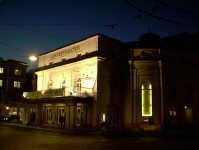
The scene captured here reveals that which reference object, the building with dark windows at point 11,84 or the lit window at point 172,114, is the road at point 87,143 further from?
the building with dark windows at point 11,84

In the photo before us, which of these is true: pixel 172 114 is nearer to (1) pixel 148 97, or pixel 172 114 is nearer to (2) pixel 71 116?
(1) pixel 148 97

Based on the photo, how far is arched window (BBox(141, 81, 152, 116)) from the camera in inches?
1022

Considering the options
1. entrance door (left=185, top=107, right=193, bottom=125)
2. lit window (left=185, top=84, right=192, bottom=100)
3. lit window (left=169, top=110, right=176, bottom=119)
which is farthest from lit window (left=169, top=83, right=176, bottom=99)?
entrance door (left=185, top=107, right=193, bottom=125)

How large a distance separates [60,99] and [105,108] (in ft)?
17.3

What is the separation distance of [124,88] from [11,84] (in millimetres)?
36863

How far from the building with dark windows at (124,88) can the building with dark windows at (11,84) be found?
92.5 ft

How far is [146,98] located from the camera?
26.3m

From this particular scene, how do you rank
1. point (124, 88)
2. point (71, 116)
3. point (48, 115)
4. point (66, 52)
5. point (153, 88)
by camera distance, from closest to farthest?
point (71, 116) → point (153, 88) → point (124, 88) → point (66, 52) → point (48, 115)

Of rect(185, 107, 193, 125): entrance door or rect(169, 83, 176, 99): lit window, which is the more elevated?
rect(169, 83, 176, 99): lit window

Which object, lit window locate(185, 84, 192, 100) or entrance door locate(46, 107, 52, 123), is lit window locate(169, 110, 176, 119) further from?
entrance door locate(46, 107, 52, 123)

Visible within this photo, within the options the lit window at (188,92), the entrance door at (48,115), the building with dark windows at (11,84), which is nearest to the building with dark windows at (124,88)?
the lit window at (188,92)

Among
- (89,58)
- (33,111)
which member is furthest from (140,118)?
(33,111)

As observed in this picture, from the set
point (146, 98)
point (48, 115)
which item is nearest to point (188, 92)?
point (146, 98)

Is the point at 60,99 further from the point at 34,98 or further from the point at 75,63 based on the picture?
the point at 34,98
